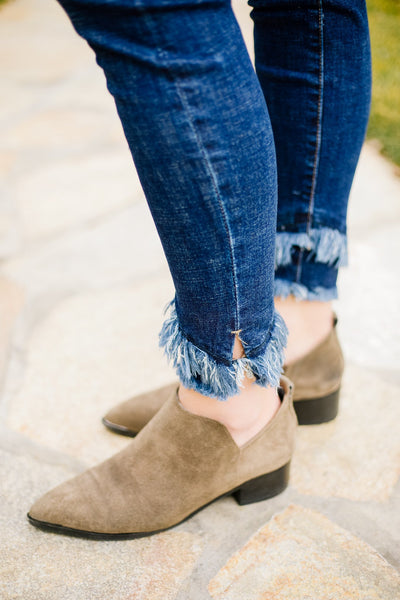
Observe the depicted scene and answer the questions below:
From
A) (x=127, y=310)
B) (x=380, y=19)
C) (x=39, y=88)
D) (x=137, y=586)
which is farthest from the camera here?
(x=380, y=19)

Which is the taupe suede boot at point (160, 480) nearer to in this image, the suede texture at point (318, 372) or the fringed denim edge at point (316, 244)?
the suede texture at point (318, 372)

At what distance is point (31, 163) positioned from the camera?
1735mm

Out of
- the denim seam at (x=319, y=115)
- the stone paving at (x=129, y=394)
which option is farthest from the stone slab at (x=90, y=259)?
the denim seam at (x=319, y=115)

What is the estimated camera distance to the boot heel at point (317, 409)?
82 centimetres

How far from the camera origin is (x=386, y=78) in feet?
7.06

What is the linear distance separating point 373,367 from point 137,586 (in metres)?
0.58

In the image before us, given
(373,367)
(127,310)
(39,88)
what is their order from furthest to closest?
(39,88) → (127,310) → (373,367)

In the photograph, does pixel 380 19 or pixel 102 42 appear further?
pixel 380 19

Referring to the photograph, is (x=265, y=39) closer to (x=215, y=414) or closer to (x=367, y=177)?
(x=215, y=414)

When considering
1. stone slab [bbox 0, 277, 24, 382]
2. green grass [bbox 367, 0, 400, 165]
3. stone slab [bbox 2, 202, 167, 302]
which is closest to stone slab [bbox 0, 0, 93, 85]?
stone slab [bbox 2, 202, 167, 302]

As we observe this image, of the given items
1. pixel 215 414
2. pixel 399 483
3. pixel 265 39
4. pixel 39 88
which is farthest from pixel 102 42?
pixel 39 88

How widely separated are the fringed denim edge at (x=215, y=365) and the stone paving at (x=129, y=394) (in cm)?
23

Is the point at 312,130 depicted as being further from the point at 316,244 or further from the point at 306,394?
the point at 306,394

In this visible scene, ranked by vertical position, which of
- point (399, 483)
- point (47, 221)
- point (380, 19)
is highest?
point (380, 19)
